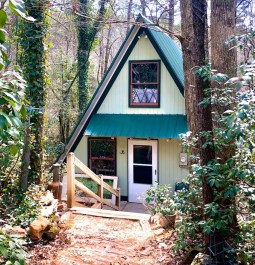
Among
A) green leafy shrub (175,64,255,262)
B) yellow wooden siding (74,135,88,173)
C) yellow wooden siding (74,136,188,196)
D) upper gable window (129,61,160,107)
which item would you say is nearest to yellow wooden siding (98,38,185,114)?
upper gable window (129,61,160,107)

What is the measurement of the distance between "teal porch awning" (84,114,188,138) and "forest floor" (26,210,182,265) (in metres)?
4.08

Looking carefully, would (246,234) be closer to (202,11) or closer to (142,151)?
(202,11)

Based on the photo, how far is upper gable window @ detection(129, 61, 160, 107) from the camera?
33.9 ft

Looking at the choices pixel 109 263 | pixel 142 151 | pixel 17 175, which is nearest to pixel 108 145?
pixel 142 151

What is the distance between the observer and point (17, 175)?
6832 mm

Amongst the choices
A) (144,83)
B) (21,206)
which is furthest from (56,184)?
(144,83)

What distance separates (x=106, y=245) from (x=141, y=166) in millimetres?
5762

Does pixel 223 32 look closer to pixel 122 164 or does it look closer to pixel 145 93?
pixel 145 93

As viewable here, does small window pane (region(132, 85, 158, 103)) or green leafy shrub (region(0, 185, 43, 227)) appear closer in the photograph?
green leafy shrub (region(0, 185, 43, 227))

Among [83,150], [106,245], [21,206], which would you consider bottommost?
[106,245]

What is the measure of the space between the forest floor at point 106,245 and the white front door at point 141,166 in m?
4.48

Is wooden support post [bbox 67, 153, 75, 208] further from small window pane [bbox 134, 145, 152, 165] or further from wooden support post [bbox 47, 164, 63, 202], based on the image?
small window pane [bbox 134, 145, 152, 165]

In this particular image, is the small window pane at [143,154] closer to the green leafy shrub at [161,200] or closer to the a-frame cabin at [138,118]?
the a-frame cabin at [138,118]

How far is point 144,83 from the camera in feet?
34.1
